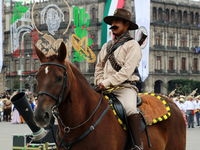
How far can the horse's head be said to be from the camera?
8.90ft

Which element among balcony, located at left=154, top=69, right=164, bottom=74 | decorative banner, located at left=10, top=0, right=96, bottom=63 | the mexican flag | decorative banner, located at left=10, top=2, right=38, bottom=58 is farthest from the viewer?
balcony, located at left=154, top=69, right=164, bottom=74

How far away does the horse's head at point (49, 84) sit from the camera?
107 inches

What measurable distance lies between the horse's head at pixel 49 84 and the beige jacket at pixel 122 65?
808mm

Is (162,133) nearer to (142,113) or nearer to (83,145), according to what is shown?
(142,113)

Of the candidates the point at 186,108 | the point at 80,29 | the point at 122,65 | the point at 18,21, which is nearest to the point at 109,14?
the point at 186,108

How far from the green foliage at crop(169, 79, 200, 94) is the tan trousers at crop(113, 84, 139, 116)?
142 feet

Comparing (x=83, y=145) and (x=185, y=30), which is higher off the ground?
(x=185, y=30)

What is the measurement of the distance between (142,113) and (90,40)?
143 feet

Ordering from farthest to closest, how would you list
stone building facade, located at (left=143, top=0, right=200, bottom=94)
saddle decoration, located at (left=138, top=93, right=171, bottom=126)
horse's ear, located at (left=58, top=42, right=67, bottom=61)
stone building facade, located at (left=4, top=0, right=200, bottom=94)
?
stone building facade, located at (left=143, top=0, right=200, bottom=94)
stone building facade, located at (left=4, top=0, right=200, bottom=94)
saddle decoration, located at (left=138, top=93, right=171, bottom=126)
horse's ear, located at (left=58, top=42, right=67, bottom=61)

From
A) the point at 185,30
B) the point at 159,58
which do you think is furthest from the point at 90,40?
the point at 185,30

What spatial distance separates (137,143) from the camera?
141 inches

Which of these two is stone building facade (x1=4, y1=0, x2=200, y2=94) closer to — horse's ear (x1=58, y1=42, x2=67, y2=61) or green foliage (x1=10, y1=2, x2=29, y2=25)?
green foliage (x1=10, y1=2, x2=29, y2=25)

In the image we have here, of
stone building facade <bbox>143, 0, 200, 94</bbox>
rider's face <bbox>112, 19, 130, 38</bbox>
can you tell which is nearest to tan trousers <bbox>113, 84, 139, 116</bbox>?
rider's face <bbox>112, 19, 130, 38</bbox>

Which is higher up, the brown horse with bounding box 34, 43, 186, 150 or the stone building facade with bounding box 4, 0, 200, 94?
the stone building facade with bounding box 4, 0, 200, 94
